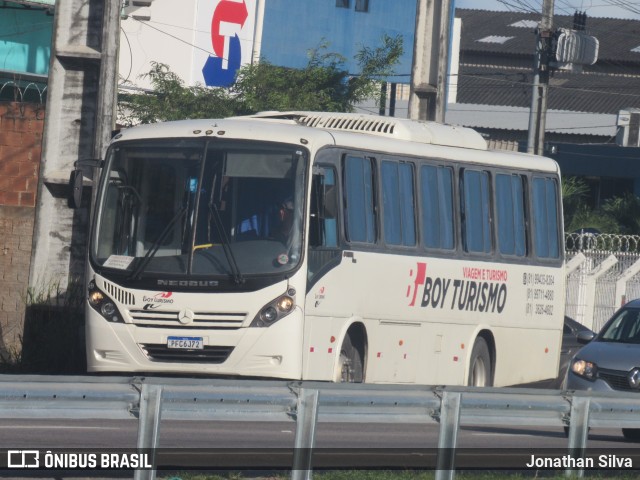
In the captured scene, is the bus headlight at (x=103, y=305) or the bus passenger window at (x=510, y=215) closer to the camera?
the bus headlight at (x=103, y=305)

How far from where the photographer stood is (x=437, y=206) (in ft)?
54.2

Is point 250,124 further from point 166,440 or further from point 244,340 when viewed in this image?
point 166,440

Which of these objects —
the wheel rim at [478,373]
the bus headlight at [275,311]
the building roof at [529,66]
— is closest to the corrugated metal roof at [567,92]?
the building roof at [529,66]

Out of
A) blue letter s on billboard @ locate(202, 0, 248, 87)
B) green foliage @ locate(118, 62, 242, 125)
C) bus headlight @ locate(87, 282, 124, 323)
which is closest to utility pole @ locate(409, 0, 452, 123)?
bus headlight @ locate(87, 282, 124, 323)

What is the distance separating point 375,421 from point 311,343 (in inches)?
218

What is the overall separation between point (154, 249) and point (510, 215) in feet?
18.4

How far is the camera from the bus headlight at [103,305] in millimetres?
14125

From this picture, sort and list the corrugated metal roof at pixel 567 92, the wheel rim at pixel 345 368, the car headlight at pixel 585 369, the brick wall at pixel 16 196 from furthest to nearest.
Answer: the corrugated metal roof at pixel 567 92, the brick wall at pixel 16 196, the car headlight at pixel 585 369, the wheel rim at pixel 345 368

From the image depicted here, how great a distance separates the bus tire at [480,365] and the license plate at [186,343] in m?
4.47

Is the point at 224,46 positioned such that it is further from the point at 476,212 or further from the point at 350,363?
the point at 350,363

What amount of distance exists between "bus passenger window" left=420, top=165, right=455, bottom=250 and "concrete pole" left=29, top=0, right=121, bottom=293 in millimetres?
3812

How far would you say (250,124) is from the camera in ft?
48.2

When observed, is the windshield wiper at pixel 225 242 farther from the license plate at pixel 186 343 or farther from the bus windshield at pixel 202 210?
the license plate at pixel 186 343

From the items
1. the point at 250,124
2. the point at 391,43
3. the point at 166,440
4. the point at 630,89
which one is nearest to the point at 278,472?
the point at 166,440
